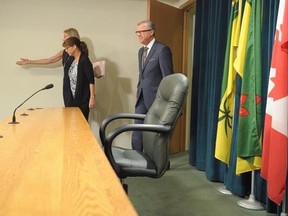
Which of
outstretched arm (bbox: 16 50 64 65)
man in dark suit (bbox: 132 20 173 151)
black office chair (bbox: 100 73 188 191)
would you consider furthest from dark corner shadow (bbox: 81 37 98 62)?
black office chair (bbox: 100 73 188 191)

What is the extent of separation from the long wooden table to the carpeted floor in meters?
1.12

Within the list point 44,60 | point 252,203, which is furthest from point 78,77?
point 252,203

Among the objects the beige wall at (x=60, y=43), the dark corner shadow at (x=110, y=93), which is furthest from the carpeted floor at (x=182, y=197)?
the beige wall at (x=60, y=43)

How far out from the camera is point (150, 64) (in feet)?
11.3

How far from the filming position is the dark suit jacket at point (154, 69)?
3.37 meters

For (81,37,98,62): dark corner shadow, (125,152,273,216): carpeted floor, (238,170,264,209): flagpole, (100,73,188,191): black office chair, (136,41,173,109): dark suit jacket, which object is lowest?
(125,152,273,216): carpeted floor

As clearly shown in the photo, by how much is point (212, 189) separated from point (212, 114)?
0.69 m

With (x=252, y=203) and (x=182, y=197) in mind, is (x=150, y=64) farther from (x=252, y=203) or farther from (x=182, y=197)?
(x=252, y=203)

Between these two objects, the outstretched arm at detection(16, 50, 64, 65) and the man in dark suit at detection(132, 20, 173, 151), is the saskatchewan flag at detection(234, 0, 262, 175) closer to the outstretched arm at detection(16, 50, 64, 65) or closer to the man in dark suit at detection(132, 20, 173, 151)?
the man in dark suit at detection(132, 20, 173, 151)

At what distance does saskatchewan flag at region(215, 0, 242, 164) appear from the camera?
110 inches

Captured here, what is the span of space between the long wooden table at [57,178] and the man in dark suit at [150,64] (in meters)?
1.72

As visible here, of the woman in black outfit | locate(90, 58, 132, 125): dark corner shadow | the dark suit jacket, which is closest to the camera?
the dark suit jacket

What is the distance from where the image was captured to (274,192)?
2.17 metres

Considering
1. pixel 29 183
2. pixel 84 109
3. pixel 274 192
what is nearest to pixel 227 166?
pixel 274 192
